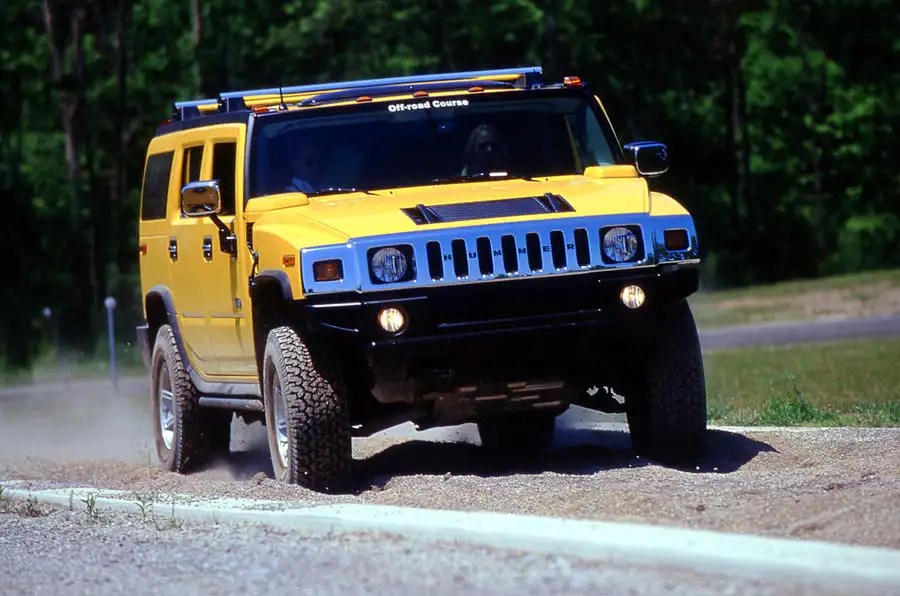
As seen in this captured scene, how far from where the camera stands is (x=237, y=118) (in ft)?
35.9

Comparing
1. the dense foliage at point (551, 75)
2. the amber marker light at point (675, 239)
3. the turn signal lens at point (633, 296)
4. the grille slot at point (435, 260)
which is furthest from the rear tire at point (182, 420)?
the dense foliage at point (551, 75)

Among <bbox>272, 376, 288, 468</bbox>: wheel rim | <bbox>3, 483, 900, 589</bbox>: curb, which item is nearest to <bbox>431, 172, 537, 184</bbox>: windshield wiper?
<bbox>272, 376, 288, 468</bbox>: wheel rim

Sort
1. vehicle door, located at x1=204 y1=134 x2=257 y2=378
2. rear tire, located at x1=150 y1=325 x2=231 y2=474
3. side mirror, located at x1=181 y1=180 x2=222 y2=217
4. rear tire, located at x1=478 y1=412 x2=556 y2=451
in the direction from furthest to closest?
rear tire, located at x1=478 y1=412 x2=556 y2=451
rear tire, located at x1=150 y1=325 x2=231 y2=474
vehicle door, located at x1=204 y1=134 x2=257 y2=378
side mirror, located at x1=181 y1=180 x2=222 y2=217

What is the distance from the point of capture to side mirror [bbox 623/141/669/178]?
35.1 ft

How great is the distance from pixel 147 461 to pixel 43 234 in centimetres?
2875

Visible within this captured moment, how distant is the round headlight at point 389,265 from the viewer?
30.6 ft

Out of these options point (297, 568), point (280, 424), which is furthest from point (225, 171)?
point (297, 568)

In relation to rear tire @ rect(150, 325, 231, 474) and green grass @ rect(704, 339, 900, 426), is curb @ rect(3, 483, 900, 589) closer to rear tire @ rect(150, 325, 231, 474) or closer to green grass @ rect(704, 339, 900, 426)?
rear tire @ rect(150, 325, 231, 474)

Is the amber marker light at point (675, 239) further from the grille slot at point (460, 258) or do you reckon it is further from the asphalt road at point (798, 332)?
the asphalt road at point (798, 332)

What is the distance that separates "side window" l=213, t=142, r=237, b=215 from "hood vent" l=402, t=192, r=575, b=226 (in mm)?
1706

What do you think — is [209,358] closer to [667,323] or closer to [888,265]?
[667,323]

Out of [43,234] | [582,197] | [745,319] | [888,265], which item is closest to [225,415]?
[582,197]

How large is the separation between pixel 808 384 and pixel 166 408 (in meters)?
6.81

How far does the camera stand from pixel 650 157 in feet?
35.3
